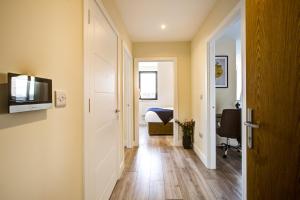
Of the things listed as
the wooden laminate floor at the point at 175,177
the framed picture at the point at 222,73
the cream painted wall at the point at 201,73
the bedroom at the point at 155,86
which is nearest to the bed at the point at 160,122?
the cream painted wall at the point at 201,73

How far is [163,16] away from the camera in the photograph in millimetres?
3279

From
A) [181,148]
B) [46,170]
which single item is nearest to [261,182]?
[46,170]

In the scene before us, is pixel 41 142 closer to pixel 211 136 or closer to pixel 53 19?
pixel 53 19

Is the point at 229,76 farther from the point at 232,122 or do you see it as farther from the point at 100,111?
the point at 100,111

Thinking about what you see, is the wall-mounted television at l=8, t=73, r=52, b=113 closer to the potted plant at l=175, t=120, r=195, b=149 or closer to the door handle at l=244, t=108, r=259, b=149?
the door handle at l=244, t=108, r=259, b=149

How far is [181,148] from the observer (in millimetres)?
4445

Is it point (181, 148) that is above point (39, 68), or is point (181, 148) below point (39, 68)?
below

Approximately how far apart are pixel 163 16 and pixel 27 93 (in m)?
2.92

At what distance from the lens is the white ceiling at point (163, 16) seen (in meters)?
2.83

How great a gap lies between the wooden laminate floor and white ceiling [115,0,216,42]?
99.0 inches

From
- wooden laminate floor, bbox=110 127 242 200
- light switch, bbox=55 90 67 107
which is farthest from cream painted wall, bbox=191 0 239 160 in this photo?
light switch, bbox=55 90 67 107

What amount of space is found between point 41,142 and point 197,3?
274cm

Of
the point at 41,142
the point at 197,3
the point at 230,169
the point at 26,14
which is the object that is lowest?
the point at 230,169

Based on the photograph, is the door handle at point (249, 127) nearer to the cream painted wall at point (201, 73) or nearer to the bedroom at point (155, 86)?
the cream painted wall at point (201, 73)
